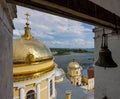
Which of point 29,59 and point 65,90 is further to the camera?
point 65,90

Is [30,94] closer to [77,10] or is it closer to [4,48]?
[4,48]

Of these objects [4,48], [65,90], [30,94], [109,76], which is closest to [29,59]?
[30,94]

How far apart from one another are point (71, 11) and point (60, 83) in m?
13.3

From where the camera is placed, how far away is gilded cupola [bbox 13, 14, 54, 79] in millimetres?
6910

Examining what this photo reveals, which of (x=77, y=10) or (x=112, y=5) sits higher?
(x=112, y=5)

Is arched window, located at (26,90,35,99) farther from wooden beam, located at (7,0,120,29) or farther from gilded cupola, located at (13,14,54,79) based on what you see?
wooden beam, located at (7,0,120,29)

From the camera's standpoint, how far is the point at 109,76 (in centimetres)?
256

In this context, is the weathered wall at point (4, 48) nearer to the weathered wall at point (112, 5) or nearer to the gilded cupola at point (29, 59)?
the weathered wall at point (112, 5)

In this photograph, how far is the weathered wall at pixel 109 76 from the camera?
2395 millimetres

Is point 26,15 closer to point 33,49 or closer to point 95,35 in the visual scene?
point 33,49

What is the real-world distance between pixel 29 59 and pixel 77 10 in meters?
6.04

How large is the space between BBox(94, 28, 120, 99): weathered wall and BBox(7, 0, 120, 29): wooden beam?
46 cm

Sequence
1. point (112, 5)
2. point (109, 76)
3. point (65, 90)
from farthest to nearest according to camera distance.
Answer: point (65, 90), point (109, 76), point (112, 5)

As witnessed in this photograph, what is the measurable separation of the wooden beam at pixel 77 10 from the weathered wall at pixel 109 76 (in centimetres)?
46
